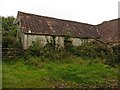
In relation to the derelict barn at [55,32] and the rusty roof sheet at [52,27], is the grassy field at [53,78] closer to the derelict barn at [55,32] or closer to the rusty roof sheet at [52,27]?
the derelict barn at [55,32]

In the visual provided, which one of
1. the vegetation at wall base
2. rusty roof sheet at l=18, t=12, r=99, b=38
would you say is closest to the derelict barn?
rusty roof sheet at l=18, t=12, r=99, b=38

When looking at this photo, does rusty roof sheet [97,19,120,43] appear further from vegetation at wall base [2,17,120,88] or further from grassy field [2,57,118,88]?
grassy field [2,57,118,88]

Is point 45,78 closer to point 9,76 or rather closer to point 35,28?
point 9,76

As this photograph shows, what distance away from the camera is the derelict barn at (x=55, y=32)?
21938mm

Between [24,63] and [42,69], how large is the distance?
2.33 m

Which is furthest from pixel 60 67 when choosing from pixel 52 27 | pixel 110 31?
pixel 110 31

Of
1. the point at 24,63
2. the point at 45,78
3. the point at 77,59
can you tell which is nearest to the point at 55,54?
the point at 77,59

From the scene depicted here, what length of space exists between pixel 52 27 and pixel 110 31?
26.0 feet

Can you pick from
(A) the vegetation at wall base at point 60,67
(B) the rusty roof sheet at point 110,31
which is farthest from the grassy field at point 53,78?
(B) the rusty roof sheet at point 110,31

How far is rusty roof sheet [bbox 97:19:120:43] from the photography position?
25.0 m

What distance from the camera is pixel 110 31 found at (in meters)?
27.3

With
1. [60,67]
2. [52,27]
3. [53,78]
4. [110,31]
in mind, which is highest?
[52,27]

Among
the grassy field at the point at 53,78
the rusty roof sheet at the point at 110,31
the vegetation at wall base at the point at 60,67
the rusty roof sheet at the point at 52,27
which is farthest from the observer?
the rusty roof sheet at the point at 110,31

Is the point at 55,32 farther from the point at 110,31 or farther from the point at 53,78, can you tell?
the point at 53,78
